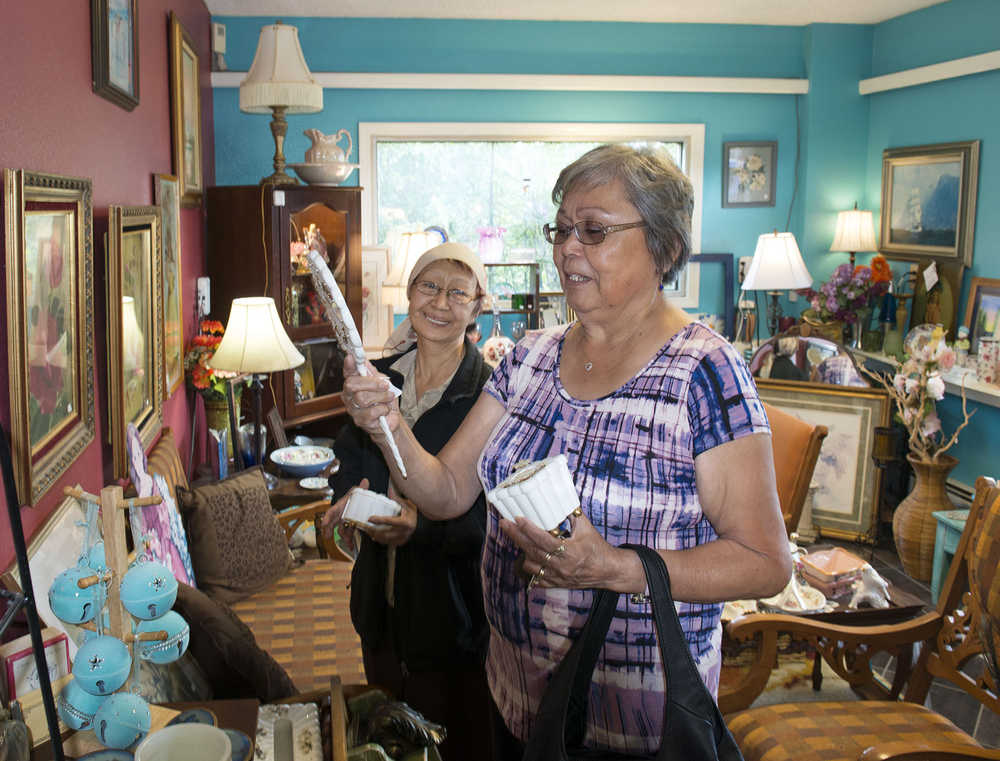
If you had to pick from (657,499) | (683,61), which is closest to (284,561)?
(657,499)

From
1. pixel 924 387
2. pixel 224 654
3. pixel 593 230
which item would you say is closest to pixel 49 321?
pixel 224 654

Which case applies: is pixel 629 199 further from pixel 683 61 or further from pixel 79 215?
pixel 683 61

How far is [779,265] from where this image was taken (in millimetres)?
5234

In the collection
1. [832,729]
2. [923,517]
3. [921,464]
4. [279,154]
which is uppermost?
[279,154]

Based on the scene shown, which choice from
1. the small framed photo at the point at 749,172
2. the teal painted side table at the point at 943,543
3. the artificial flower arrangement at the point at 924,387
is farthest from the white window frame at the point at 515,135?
the teal painted side table at the point at 943,543

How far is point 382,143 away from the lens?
5.73 metres

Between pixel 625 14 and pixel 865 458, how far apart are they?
3.06m

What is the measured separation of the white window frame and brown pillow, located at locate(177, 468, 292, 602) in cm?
299

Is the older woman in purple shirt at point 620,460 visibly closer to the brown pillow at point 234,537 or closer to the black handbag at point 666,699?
the black handbag at point 666,699

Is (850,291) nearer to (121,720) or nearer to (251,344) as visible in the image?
(251,344)

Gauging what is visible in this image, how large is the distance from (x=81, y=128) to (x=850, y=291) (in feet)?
14.8

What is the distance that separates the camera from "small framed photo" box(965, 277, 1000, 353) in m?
4.64

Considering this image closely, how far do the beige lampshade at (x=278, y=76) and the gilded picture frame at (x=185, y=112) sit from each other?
27 cm

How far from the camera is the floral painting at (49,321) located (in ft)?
5.24
